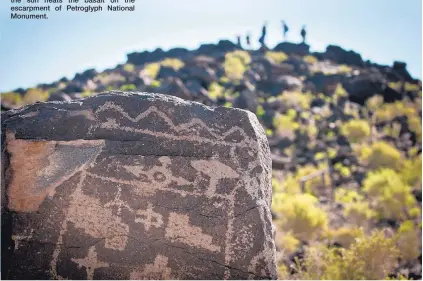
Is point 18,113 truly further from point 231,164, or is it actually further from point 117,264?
point 231,164

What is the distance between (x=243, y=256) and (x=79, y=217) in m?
1.36

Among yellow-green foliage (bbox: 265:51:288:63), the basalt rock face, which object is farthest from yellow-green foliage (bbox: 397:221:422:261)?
yellow-green foliage (bbox: 265:51:288:63)

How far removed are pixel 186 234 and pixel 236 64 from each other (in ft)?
87.3

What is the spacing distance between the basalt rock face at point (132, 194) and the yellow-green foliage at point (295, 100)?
61.4 feet

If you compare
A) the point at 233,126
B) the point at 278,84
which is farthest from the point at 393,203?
the point at 278,84

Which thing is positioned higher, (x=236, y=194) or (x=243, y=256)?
(x=236, y=194)

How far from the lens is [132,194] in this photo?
2.89 m

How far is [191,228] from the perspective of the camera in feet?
9.27

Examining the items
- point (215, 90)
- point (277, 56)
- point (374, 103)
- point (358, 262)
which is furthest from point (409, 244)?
point (277, 56)

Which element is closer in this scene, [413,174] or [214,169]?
[214,169]

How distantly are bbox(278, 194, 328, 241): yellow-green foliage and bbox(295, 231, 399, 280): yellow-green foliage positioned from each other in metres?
2.61

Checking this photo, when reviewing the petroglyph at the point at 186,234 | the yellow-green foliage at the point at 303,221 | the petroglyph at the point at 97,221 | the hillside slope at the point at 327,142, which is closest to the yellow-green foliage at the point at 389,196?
the hillside slope at the point at 327,142

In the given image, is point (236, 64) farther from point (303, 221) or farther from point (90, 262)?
point (90, 262)

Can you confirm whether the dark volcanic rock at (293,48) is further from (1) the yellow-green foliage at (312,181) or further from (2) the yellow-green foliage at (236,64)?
(1) the yellow-green foliage at (312,181)
